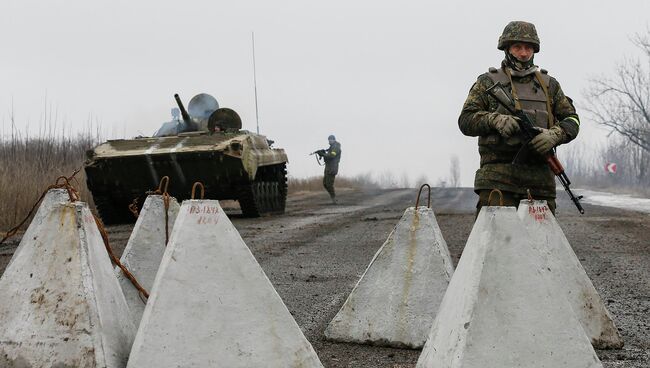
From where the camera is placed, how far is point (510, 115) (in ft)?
16.4

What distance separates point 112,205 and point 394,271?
36.2 ft

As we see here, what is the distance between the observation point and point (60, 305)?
3.24 meters

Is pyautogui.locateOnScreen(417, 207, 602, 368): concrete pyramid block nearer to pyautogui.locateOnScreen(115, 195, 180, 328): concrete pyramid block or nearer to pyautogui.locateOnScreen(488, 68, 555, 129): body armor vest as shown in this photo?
pyautogui.locateOnScreen(115, 195, 180, 328): concrete pyramid block

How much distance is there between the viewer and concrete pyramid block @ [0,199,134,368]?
3189 millimetres

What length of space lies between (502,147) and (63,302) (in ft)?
9.17

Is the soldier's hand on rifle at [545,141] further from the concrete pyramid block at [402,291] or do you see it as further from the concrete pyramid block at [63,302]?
the concrete pyramid block at [63,302]

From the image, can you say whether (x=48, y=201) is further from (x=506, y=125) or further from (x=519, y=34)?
(x=519, y=34)

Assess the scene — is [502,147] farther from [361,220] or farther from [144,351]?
[361,220]

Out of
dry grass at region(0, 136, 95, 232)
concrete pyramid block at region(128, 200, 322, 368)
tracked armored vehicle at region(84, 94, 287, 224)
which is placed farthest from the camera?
tracked armored vehicle at region(84, 94, 287, 224)

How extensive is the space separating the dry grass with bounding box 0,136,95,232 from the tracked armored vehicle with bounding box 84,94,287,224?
2.99 ft

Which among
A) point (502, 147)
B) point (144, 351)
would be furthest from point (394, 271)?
point (144, 351)

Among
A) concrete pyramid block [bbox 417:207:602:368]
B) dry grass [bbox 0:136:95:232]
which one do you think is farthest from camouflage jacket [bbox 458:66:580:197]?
dry grass [bbox 0:136:95:232]

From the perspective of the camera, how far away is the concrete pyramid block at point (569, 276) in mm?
4383

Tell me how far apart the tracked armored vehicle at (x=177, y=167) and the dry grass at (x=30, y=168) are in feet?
2.99
